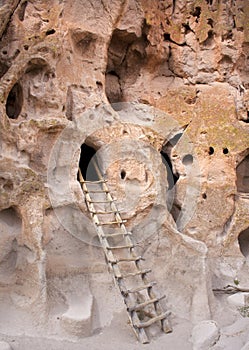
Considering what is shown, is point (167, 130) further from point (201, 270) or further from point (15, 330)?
point (15, 330)

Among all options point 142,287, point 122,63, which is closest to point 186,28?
point 122,63

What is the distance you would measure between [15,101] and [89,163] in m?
1.42

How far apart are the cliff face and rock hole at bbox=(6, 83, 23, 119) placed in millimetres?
20

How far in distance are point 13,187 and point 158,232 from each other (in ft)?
6.95

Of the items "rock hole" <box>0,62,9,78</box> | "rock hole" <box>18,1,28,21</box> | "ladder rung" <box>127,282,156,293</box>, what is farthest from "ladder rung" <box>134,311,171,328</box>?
"rock hole" <box>18,1,28,21</box>

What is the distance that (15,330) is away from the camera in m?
5.05

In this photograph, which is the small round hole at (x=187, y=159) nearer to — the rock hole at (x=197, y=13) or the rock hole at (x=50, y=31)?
the rock hole at (x=197, y=13)

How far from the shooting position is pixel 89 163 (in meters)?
7.05

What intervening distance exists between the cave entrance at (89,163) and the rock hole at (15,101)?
122 cm

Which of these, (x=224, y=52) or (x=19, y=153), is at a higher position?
(x=224, y=52)

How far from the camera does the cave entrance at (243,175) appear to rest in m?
8.09

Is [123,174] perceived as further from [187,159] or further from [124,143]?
[187,159]

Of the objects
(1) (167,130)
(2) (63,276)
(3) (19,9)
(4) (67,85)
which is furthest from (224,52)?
(2) (63,276)

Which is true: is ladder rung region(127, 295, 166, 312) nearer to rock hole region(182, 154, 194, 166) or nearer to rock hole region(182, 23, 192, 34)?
rock hole region(182, 154, 194, 166)
